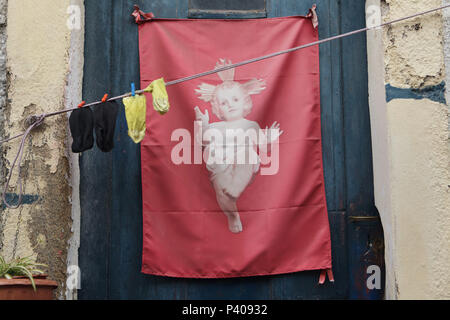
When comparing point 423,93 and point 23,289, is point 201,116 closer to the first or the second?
point 423,93

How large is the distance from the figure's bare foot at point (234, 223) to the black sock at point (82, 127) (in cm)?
92

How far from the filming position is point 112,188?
3.27m

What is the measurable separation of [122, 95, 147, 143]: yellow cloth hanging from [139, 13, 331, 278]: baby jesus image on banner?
0.68 metres

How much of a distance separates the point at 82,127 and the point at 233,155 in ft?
2.96

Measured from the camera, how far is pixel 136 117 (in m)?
2.52

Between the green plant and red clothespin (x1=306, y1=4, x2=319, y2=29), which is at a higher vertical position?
red clothespin (x1=306, y1=4, x2=319, y2=29)

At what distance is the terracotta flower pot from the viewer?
7.94 feet

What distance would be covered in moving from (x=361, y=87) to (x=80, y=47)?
1.65 metres

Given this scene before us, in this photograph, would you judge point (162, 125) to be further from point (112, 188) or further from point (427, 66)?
point (427, 66)

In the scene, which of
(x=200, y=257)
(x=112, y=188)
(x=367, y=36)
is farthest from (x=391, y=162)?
(x=112, y=188)

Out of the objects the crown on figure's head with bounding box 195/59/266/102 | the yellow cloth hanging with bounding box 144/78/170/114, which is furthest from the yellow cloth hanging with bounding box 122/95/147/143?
the crown on figure's head with bounding box 195/59/266/102

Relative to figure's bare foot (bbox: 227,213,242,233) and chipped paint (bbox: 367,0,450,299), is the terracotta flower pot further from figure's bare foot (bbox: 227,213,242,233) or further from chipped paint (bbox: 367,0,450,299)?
chipped paint (bbox: 367,0,450,299)

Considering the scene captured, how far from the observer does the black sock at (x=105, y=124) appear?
264cm

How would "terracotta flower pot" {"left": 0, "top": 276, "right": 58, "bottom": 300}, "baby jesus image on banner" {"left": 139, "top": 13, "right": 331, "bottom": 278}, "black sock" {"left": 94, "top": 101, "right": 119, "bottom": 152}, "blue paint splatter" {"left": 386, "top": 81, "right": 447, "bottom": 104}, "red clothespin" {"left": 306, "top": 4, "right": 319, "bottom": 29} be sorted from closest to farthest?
1. "terracotta flower pot" {"left": 0, "top": 276, "right": 58, "bottom": 300}
2. "black sock" {"left": 94, "top": 101, "right": 119, "bottom": 152}
3. "blue paint splatter" {"left": 386, "top": 81, "right": 447, "bottom": 104}
4. "baby jesus image on banner" {"left": 139, "top": 13, "right": 331, "bottom": 278}
5. "red clothespin" {"left": 306, "top": 4, "right": 319, "bottom": 29}
